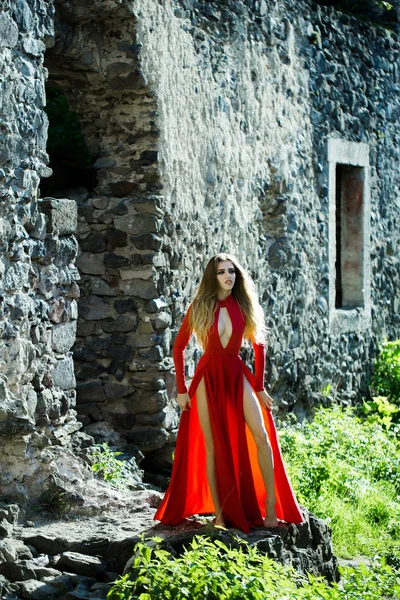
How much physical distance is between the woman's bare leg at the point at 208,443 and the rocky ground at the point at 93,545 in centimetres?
11

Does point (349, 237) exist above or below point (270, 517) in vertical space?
above

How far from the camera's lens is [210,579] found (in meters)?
4.27

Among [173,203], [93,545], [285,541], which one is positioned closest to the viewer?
Answer: [93,545]

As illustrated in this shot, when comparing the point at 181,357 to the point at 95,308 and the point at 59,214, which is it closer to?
the point at 59,214

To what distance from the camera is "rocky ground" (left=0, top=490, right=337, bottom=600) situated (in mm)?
4750

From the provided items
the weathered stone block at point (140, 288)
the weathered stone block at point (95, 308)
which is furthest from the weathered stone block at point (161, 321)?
the weathered stone block at point (95, 308)

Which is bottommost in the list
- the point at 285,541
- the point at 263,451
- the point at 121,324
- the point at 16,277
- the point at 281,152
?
the point at 285,541

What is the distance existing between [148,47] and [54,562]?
3.67 meters

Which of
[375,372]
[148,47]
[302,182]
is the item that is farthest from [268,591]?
[375,372]

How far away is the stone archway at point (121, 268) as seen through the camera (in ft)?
23.7

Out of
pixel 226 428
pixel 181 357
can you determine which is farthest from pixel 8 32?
pixel 226 428

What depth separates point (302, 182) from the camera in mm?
9758

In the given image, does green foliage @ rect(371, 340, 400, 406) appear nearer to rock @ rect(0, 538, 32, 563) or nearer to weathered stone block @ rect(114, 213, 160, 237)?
weathered stone block @ rect(114, 213, 160, 237)

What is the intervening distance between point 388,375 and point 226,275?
6.20 meters
